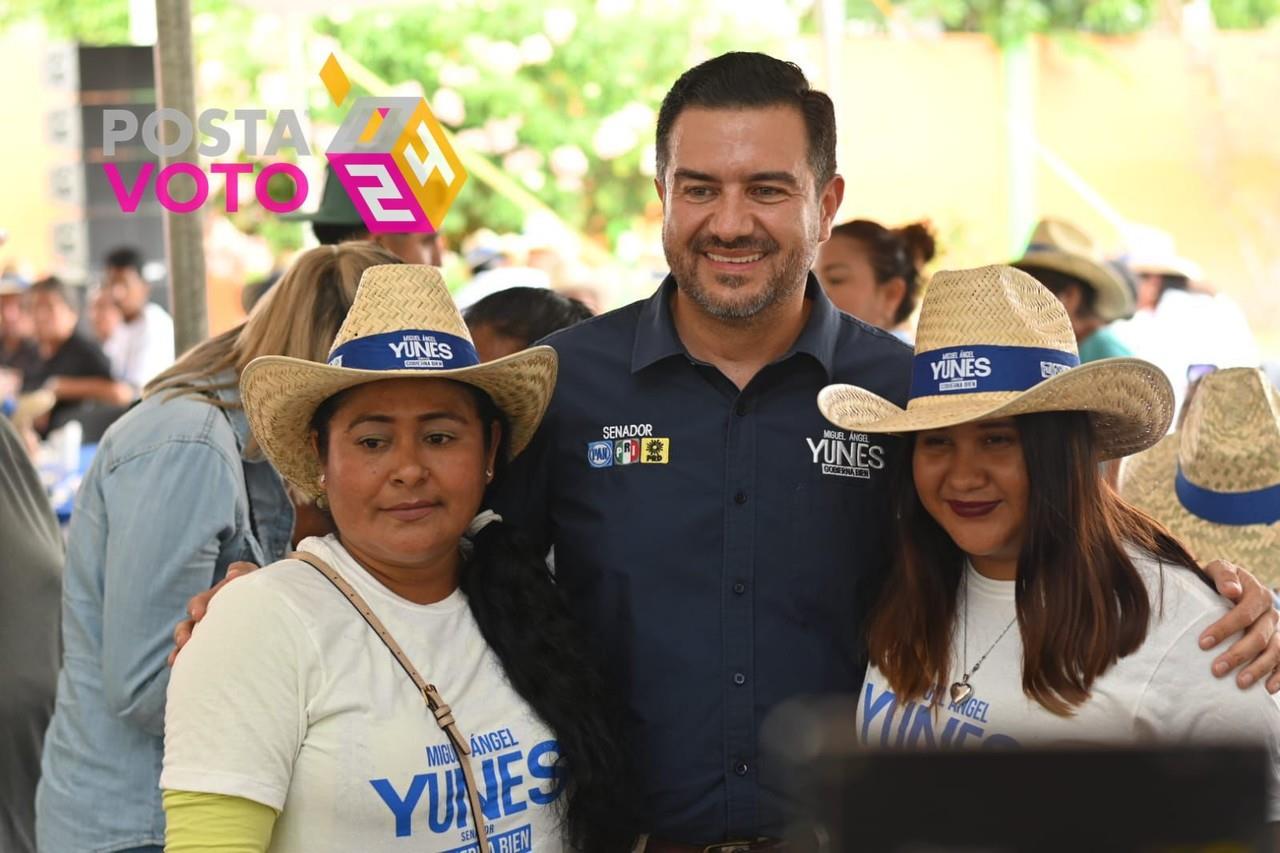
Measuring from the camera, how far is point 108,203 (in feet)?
23.7

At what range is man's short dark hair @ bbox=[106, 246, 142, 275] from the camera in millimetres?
9891

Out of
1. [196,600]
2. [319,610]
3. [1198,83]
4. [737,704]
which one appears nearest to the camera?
[319,610]

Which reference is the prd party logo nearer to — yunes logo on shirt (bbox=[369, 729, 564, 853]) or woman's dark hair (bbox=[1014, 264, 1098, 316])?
yunes logo on shirt (bbox=[369, 729, 564, 853])

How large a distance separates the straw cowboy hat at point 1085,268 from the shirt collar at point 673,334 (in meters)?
2.80

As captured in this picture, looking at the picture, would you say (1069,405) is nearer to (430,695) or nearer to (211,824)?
(430,695)

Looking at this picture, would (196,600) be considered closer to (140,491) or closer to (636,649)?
(140,491)

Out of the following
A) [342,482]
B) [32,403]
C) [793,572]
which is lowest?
[793,572]

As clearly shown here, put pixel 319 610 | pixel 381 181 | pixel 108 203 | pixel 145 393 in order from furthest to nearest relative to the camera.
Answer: pixel 108 203 → pixel 381 181 → pixel 145 393 → pixel 319 610

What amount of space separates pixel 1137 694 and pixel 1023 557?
26 centimetres

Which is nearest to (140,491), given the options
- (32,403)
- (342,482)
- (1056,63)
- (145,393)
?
(145,393)

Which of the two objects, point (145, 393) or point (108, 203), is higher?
point (108, 203)

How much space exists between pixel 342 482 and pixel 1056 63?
13565 millimetres

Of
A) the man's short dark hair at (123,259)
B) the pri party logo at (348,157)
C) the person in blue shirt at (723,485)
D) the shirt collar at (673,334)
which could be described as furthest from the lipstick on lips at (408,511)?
the man's short dark hair at (123,259)

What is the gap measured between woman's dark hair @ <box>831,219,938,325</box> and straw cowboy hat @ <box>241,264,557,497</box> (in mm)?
2833
